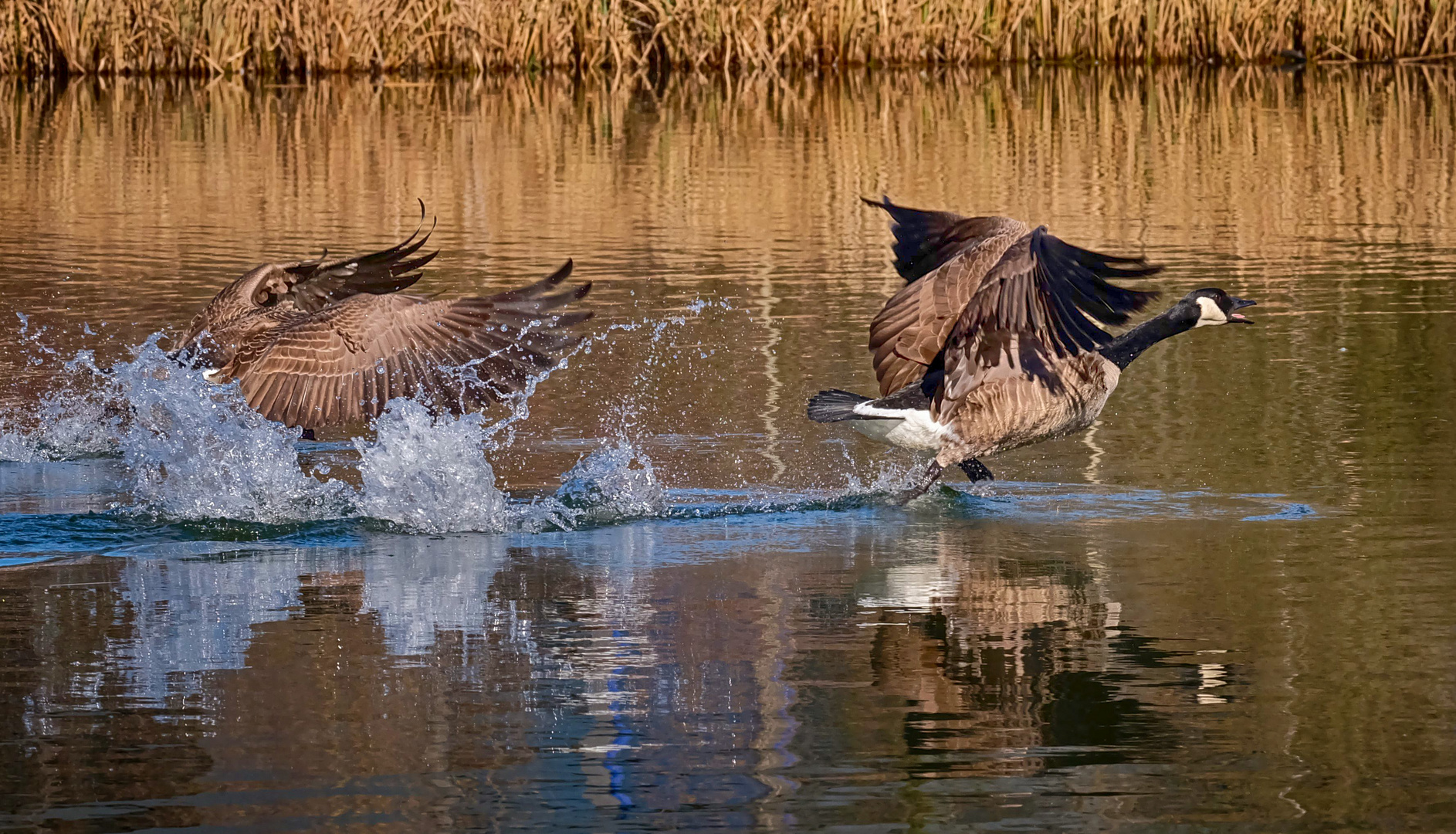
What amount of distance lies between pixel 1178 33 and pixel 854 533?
792 inches

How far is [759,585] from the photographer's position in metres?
6.14

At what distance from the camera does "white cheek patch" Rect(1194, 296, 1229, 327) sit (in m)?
7.59

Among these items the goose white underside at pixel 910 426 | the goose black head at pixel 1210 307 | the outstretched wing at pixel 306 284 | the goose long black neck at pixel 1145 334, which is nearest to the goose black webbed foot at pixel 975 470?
the goose white underside at pixel 910 426

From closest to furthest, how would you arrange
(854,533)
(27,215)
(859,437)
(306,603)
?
(306,603)
(854,533)
(859,437)
(27,215)

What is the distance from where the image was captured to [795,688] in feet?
16.5

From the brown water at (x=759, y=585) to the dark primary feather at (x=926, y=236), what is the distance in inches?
30.4

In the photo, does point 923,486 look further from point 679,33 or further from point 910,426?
point 679,33

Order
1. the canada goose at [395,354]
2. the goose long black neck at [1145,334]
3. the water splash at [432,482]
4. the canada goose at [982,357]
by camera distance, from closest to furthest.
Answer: the canada goose at [982,357]
the water splash at [432,482]
the canada goose at [395,354]
the goose long black neck at [1145,334]

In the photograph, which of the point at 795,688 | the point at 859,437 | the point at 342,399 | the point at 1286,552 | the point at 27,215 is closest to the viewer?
the point at 795,688

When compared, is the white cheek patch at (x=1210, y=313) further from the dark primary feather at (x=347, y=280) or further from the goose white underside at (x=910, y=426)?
the dark primary feather at (x=347, y=280)

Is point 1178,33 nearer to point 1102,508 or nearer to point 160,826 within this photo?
point 1102,508

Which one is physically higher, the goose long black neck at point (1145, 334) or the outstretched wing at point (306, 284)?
the outstretched wing at point (306, 284)

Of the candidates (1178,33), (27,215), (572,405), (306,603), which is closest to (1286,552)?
(306,603)

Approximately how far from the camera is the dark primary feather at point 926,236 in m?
7.92
